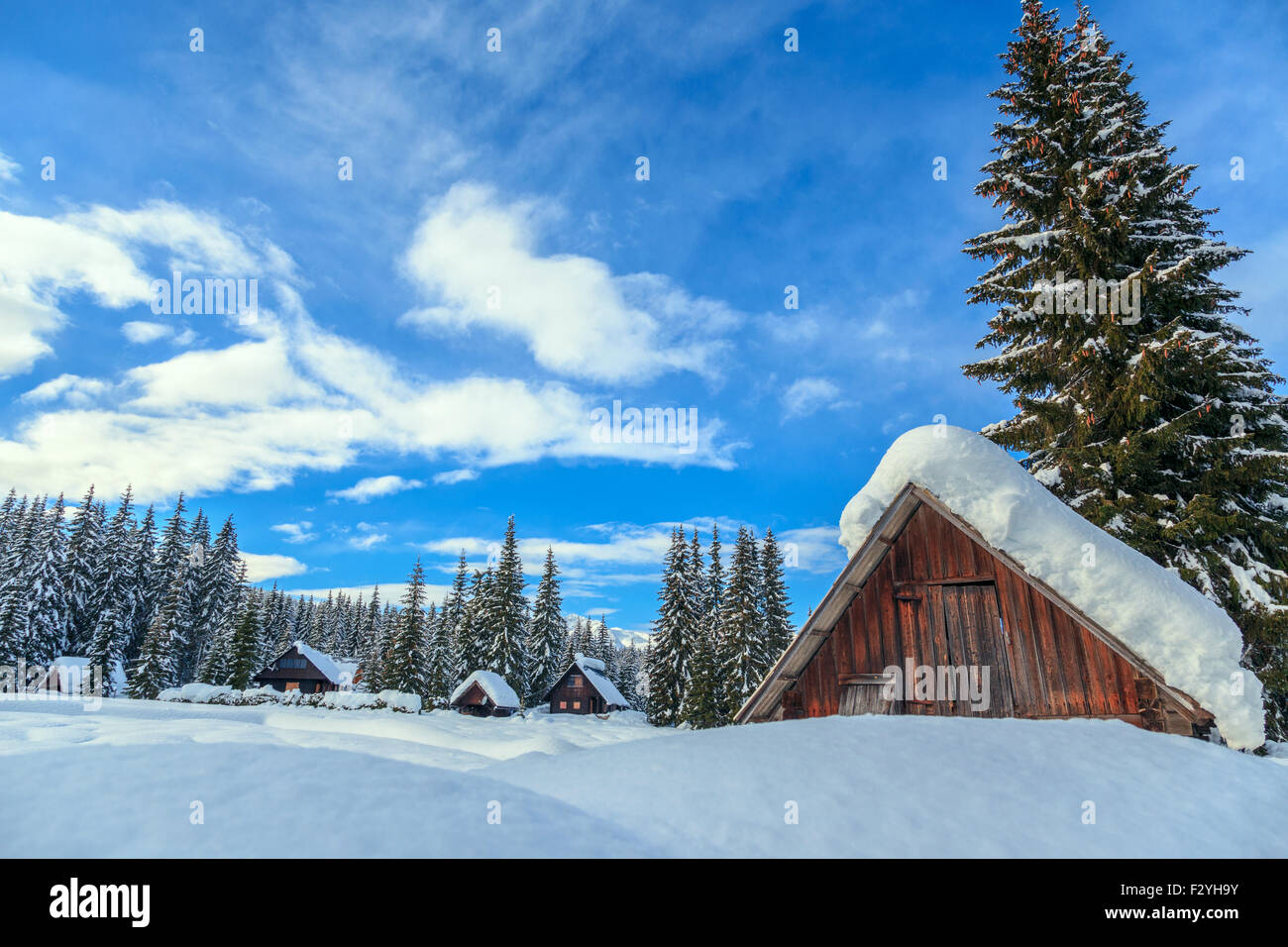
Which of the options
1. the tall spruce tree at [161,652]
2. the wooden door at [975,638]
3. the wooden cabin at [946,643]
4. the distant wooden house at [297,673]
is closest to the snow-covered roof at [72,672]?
the tall spruce tree at [161,652]

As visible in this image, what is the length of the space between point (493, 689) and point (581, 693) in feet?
45.3

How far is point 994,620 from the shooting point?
870cm

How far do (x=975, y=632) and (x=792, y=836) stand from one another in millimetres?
6649

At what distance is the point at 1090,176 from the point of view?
1353cm

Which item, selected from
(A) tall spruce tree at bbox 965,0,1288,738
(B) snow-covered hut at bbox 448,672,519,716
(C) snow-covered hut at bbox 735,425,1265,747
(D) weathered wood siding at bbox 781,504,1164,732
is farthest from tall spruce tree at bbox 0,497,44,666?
(A) tall spruce tree at bbox 965,0,1288,738

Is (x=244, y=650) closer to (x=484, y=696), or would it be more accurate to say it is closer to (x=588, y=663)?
(x=484, y=696)

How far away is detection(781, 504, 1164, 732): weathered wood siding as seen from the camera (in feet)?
26.1

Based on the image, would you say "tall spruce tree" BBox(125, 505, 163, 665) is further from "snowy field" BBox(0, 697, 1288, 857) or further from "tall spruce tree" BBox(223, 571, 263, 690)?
"snowy field" BBox(0, 697, 1288, 857)

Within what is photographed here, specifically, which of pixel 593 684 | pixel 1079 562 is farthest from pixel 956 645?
pixel 593 684

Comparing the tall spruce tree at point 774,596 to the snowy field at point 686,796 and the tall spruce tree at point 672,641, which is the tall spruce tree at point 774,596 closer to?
the tall spruce tree at point 672,641

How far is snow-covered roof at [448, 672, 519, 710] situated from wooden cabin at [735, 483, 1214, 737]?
117 feet

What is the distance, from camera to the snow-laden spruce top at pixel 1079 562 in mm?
7039
